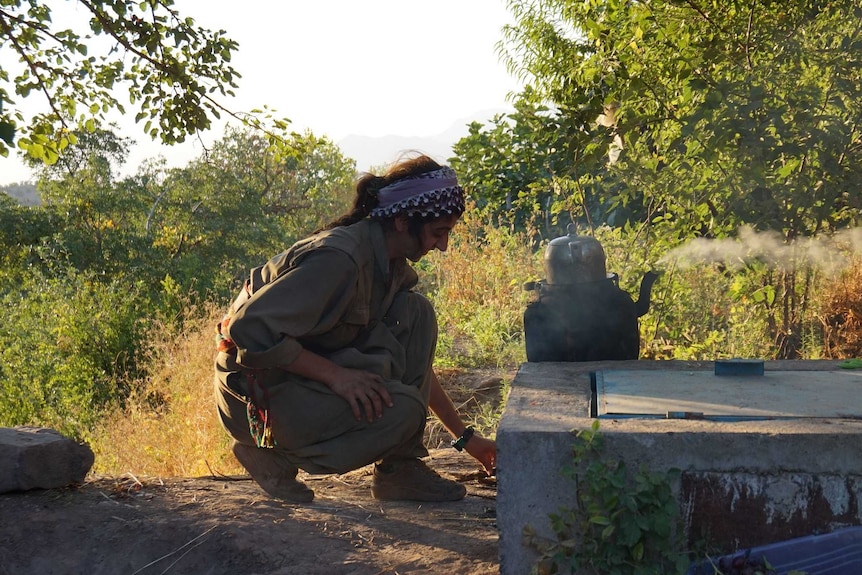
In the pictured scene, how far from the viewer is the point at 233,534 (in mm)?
3107

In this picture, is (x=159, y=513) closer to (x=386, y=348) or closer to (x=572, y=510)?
(x=386, y=348)

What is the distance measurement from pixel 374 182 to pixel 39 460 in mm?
1718

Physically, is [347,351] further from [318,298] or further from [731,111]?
[731,111]

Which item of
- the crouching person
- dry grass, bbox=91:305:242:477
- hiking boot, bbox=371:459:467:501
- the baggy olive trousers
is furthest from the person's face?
dry grass, bbox=91:305:242:477

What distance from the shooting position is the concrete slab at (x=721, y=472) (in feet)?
8.00

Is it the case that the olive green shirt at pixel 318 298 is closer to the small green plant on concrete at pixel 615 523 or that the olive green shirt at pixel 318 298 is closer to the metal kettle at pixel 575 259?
the metal kettle at pixel 575 259

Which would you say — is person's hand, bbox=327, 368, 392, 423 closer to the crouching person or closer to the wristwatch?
the crouching person

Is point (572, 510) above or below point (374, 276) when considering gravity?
below

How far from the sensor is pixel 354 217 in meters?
3.49

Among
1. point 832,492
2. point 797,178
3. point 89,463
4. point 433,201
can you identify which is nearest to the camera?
point 832,492

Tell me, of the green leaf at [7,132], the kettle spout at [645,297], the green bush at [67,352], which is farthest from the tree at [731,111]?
the green bush at [67,352]

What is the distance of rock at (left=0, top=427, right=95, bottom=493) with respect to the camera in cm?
349

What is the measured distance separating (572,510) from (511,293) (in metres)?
5.71

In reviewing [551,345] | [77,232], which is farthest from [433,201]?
[77,232]
